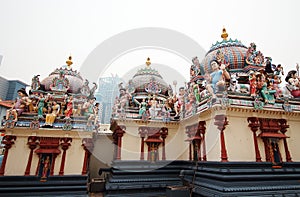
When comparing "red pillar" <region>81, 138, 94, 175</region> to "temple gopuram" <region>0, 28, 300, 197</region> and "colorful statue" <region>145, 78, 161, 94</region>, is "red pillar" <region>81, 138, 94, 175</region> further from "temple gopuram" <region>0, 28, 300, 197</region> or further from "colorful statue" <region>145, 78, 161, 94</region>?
"colorful statue" <region>145, 78, 161, 94</region>

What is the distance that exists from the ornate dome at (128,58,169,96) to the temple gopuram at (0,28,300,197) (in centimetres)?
430

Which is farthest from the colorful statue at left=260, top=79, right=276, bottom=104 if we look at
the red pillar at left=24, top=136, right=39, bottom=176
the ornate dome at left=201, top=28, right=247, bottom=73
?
the red pillar at left=24, top=136, right=39, bottom=176

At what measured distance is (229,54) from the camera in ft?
52.2

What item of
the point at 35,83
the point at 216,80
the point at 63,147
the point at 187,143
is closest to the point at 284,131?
the point at 216,80

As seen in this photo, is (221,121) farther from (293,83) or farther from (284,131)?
(293,83)

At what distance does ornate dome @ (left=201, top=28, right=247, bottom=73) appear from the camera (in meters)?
15.4

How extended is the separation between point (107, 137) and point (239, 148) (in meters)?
12.5

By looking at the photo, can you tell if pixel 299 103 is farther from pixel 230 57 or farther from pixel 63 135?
pixel 63 135

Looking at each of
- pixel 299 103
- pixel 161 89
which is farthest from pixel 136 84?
pixel 299 103

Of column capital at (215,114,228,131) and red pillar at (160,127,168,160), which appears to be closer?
column capital at (215,114,228,131)

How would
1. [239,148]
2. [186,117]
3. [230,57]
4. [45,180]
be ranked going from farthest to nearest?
[230,57]
[186,117]
[45,180]
[239,148]

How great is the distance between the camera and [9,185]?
1084 cm

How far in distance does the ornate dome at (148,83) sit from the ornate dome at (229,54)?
5533 mm

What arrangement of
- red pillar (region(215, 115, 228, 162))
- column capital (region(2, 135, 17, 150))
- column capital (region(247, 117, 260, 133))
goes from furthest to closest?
column capital (region(2, 135, 17, 150)) < column capital (region(247, 117, 260, 133)) < red pillar (region(215, 115, 228, 162))
